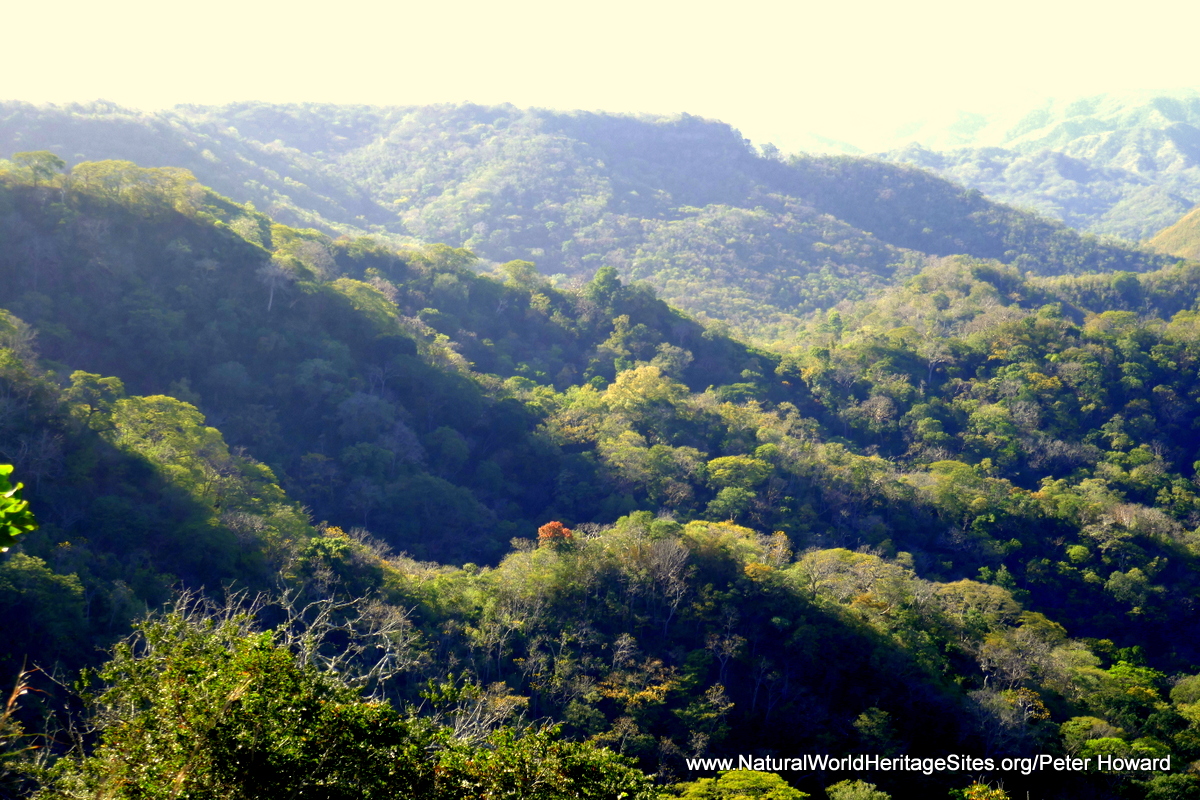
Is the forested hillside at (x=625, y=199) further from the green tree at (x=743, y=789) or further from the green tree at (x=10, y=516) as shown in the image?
the green tree at (x=10, y=516)

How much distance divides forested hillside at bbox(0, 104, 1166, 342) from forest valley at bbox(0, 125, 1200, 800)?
3544 centimetres

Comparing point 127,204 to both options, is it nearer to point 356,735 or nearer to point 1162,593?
point 356,735

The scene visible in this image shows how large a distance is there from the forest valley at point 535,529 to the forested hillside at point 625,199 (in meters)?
35.4

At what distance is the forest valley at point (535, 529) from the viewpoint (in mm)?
13711

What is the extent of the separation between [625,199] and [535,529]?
108 metres

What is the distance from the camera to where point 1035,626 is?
36281 mm

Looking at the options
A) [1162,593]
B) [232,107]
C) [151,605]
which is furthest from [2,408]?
[232,107]

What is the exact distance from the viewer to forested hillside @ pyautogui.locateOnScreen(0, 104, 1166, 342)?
113m

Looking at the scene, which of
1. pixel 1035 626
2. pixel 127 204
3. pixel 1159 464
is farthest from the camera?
pixel 1159 464

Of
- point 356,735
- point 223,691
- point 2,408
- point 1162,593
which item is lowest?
point 1162,593

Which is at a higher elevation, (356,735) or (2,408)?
(356,735)

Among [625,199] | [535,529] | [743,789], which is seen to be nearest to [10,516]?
[743,789]

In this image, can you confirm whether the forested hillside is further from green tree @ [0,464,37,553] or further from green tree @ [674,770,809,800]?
green tree @ [0,464,37,553]

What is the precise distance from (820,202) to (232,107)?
10985 centimetres
